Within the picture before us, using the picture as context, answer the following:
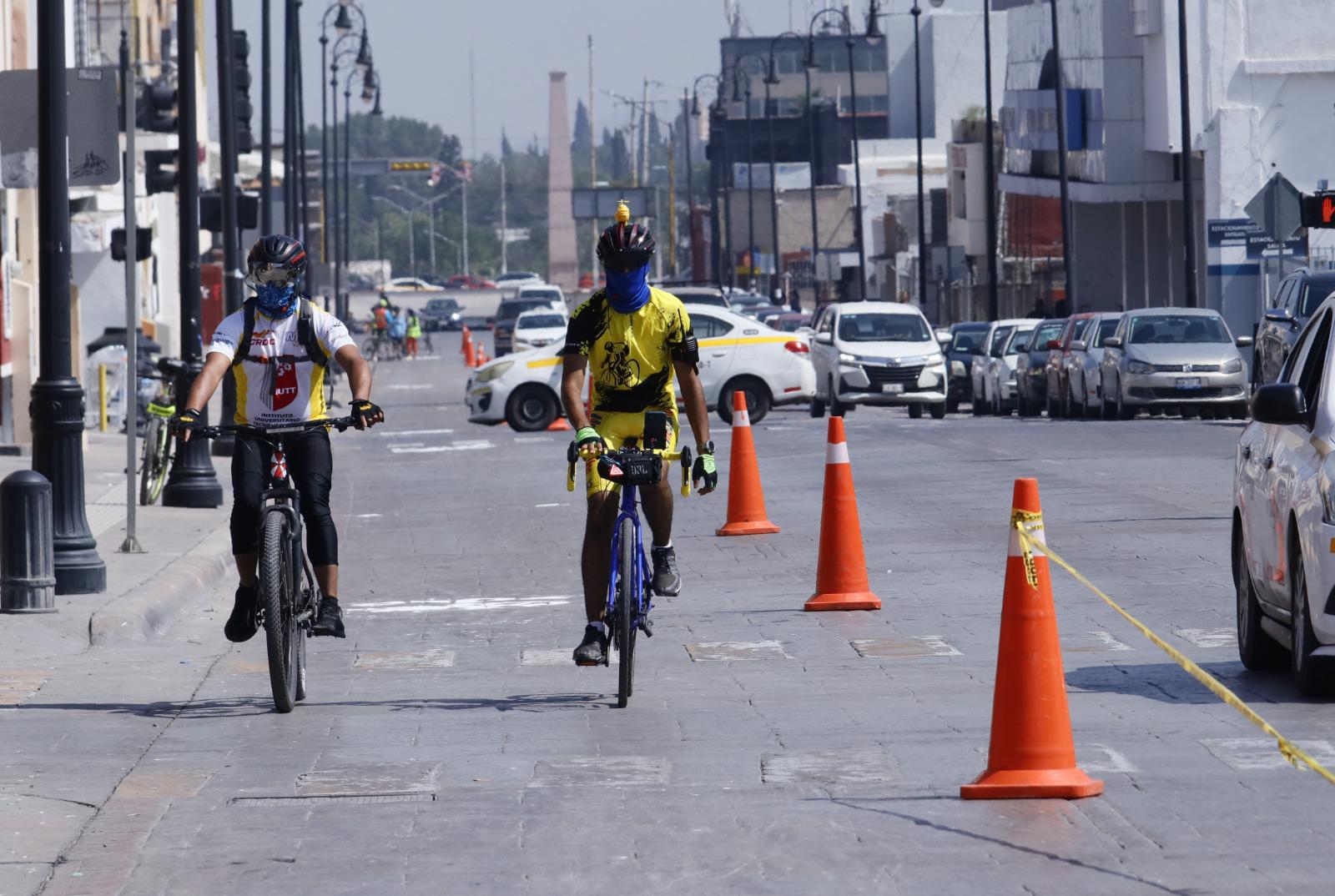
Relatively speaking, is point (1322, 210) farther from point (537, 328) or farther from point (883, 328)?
point (537, 328)

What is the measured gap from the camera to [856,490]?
70.1ft

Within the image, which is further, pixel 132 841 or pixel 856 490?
pixel 856 490

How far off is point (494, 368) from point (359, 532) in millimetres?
14829

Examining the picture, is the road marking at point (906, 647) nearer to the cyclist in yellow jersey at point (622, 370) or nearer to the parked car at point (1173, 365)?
the cyclist in yellow jersey at point (622, 370)

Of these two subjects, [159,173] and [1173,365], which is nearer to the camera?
[159,173]

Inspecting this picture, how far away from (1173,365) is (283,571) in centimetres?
2549

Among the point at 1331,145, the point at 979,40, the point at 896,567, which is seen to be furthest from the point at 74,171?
the point at 979,40

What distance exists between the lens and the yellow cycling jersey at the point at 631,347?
391 inches

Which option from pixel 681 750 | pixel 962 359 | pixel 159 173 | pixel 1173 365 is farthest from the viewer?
pixel 962 359

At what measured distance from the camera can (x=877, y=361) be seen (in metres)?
37.1

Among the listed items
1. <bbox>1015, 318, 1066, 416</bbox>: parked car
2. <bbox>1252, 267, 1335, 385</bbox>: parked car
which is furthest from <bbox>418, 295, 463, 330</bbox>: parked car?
<bbox>1252, 267, 1335, 385</bbox>: parked car

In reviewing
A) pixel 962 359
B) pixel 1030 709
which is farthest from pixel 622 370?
pixel 962 359

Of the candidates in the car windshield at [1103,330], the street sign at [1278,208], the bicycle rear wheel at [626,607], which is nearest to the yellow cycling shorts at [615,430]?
the bicycle rear wheel at [626,607]

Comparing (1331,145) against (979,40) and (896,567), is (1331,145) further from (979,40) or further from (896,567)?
(979,40)
